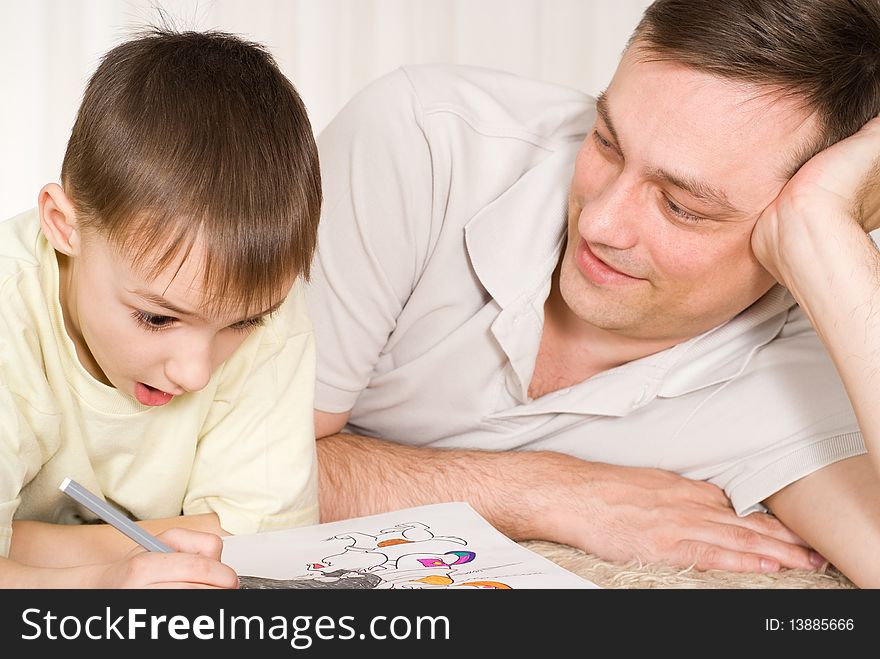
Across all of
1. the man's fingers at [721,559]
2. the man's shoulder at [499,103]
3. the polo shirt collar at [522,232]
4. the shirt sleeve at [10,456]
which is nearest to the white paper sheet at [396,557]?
the shirt sleeve at [10,456]

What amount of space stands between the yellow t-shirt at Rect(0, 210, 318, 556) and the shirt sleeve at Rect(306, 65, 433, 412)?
0.61 ft

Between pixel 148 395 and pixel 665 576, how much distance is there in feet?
2.22

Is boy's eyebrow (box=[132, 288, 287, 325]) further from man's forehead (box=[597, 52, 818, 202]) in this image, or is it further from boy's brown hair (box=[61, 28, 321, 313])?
man's forehead (box=[597, 52, 818, 202])

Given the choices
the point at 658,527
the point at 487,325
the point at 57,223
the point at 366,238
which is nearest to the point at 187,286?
the point at 57,223

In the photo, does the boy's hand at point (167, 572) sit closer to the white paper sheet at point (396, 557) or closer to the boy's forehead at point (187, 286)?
the white paper sheet at point (396, 557)

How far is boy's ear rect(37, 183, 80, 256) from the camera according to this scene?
1.06m

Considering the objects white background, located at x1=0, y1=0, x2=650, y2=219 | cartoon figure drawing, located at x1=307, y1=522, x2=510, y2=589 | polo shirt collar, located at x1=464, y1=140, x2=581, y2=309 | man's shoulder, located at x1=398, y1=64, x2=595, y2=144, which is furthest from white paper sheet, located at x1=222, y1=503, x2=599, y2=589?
white background, located at x1=0, y1=0, x2=650, y2=219

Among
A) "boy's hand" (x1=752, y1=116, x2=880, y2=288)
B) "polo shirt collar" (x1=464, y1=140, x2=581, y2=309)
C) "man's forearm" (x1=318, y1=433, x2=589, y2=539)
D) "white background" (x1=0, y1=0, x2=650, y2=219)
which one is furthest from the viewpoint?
"white background" (x1=0, y1=0, x2=650, y2=219)

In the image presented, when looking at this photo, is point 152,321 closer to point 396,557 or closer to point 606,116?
point 396,557

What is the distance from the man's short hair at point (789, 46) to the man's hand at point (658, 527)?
53 centimetres

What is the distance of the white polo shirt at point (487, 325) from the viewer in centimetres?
153
